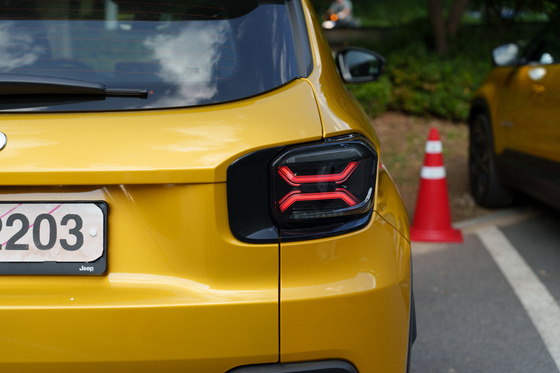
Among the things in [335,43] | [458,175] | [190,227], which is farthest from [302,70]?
[335,43]

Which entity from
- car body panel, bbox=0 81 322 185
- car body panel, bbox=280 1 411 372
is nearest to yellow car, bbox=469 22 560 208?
car body panel, bbox=280 1 411 372

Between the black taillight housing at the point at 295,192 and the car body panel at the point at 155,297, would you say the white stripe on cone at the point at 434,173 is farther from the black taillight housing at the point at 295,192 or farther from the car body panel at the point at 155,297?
the car body panel at the point at 155,297

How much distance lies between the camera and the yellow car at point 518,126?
15.0 feet

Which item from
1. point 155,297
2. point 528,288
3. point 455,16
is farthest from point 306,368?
point 455,16

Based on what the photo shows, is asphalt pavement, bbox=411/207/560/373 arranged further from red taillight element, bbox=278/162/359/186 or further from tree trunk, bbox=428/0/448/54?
tree trunk, bbox=428/0/448/54

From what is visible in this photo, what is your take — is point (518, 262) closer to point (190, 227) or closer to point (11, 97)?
point (190, 227)

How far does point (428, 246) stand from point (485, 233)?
560 mm

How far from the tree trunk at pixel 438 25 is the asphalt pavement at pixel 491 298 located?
192 inches

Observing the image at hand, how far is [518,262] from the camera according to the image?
463 cm

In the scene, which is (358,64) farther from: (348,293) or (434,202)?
(434,202)

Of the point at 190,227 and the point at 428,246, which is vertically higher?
the point at 190,227

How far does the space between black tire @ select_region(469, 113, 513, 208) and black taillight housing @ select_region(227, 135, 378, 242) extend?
394cm

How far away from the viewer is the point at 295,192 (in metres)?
1.89

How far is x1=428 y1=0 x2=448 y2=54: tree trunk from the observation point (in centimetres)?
977
